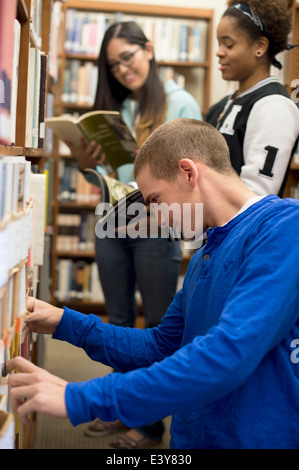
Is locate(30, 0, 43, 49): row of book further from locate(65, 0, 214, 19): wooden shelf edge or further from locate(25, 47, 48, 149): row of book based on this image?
locate(65, 0, 214, 19): wooden shelf edge

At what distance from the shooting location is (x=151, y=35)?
3.96 m

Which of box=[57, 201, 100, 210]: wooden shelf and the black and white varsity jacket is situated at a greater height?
the black and white varsity jacket

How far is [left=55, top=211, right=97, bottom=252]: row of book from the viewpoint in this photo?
13.2ft

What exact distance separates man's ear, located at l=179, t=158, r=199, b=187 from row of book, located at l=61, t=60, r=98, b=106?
3068 millimetres

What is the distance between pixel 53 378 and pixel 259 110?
103 cm

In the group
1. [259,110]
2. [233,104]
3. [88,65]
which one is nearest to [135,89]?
[233,104]

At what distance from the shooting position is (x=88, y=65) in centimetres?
398

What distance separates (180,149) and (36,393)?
509 mm

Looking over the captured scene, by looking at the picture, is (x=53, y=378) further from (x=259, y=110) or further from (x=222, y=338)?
(x=259, y=110)

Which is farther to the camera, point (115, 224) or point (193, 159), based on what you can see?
point (115, 224)

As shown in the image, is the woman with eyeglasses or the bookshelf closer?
the bookshelf

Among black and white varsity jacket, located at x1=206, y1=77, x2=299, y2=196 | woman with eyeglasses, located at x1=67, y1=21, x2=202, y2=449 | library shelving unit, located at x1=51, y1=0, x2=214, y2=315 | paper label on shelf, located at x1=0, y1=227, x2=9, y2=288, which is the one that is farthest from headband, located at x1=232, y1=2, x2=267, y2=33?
library shelving unit, located at x1=51, y1=0, x2=214, y2=315

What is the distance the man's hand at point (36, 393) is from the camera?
0.78 m

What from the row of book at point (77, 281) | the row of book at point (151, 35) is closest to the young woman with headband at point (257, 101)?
the row of book at point (151, 35)
